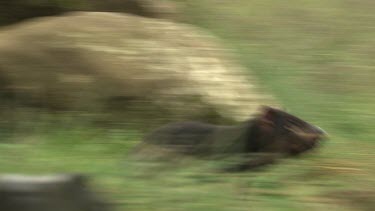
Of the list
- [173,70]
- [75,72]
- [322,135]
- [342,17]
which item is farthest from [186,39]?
[342,17]

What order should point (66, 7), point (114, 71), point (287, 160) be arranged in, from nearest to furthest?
point (287, 160), point (114, 71), point (66, 7)

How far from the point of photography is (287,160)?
414 centimetres

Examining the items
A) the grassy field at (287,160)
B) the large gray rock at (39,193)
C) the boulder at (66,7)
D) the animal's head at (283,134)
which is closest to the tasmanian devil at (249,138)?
the animal's head at (283,134)

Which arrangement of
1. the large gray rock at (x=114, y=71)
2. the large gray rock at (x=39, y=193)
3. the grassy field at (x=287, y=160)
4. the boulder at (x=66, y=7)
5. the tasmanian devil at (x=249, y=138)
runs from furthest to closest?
the boulder at (x=66, y=7) → the large gray rock at (x=114, y=71) → the tasmanian devil at (x=249, y=138) → the grassy field at (x=287, y=160) → the large gray rock at (x=39, y=193)

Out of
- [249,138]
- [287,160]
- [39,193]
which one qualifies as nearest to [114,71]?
[249,138]

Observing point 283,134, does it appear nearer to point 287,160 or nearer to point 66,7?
point 287,160

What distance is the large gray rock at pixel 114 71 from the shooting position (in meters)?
4.91

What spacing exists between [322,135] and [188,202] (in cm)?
136

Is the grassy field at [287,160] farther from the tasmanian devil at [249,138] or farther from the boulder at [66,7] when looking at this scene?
the boulder at [66,7]

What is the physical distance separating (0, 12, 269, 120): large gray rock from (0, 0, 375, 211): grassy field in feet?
1.12

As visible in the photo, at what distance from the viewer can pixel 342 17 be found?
708 centimetres

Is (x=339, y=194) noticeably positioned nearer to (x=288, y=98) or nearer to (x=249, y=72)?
(x=288, y=98)

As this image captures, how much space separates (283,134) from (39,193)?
1.84 metres

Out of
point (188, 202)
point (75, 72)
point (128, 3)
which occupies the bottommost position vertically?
point (188, 202)
